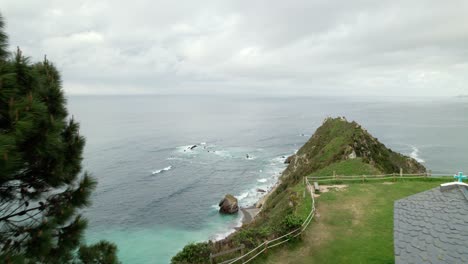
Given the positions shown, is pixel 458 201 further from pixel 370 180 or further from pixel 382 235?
pixel 370 180

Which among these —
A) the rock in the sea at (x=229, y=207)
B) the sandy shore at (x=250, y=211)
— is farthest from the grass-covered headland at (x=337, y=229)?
the rock in the sea at (x=229, y=207)

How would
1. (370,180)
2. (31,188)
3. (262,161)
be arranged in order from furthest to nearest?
(262,161) < (370,180) < (31,188)

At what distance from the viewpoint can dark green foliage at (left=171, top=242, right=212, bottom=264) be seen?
17203 mm

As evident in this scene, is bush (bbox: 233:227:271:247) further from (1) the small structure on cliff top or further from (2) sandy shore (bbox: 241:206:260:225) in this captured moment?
(2) sandy shore (bbox: 241:206:260:225)

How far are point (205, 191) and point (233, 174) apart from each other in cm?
1305

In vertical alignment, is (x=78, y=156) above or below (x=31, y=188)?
above

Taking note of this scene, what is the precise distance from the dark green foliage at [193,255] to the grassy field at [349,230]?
10.9 feet

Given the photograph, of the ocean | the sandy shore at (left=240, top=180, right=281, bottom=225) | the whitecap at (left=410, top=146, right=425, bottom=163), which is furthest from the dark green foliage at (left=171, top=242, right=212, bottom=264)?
the whitecap at (left=410, top=146, right=425, bottom=163)

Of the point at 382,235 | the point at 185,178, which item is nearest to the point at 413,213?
the point at 382,235

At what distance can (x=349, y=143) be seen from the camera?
45.8 metres

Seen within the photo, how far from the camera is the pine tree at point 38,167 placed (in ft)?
18.4

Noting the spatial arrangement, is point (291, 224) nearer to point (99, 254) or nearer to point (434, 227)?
point (434, 227)

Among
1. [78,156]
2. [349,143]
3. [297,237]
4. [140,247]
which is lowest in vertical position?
[140,247]

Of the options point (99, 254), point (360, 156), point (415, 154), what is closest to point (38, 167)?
point (99, 254)
